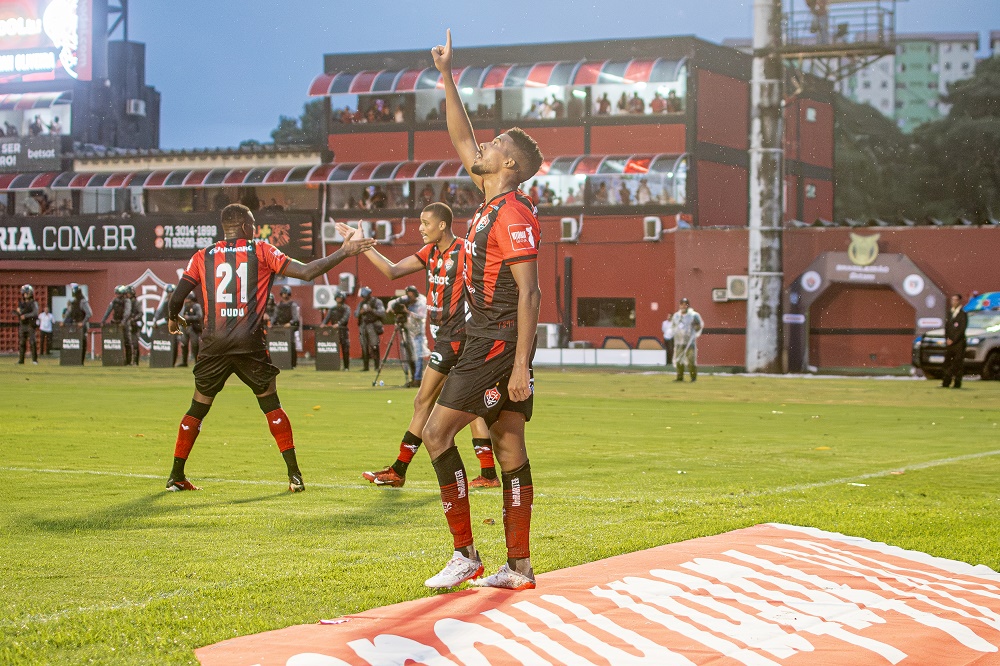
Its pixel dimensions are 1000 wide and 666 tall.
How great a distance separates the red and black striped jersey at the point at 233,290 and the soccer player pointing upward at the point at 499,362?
343cm

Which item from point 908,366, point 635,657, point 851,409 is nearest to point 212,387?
point 635,657

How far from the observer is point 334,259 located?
8.58 meters

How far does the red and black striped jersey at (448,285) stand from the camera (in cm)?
839

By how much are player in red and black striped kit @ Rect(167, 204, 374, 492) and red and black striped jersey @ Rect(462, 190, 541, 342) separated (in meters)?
3.30

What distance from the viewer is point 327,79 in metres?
46.4

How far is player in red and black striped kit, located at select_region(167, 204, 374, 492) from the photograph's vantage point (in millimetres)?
9141

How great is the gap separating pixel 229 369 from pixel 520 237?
159 inches

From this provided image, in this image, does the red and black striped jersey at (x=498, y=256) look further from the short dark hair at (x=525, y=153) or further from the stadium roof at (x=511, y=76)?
the stadium roof at (x=511, y=76)

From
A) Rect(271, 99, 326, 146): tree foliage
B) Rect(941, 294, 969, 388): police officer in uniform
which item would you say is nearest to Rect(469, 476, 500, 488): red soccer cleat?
Rect(941, 294, 969, 388): police officer in uniform

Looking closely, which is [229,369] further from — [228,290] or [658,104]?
[658,104]

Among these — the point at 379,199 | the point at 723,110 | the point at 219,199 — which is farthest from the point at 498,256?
the point at 219,199

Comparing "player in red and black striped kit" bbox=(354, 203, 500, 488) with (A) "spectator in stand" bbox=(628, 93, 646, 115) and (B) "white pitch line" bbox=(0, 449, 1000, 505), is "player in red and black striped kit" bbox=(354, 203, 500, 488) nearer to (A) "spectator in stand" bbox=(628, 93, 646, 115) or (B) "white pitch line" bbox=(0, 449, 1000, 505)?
(B) "white pitch line" bbox=(0, 449, 1000, 505)

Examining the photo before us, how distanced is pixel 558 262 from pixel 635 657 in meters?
37.9

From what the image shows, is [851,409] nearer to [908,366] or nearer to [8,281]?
[908,366]
